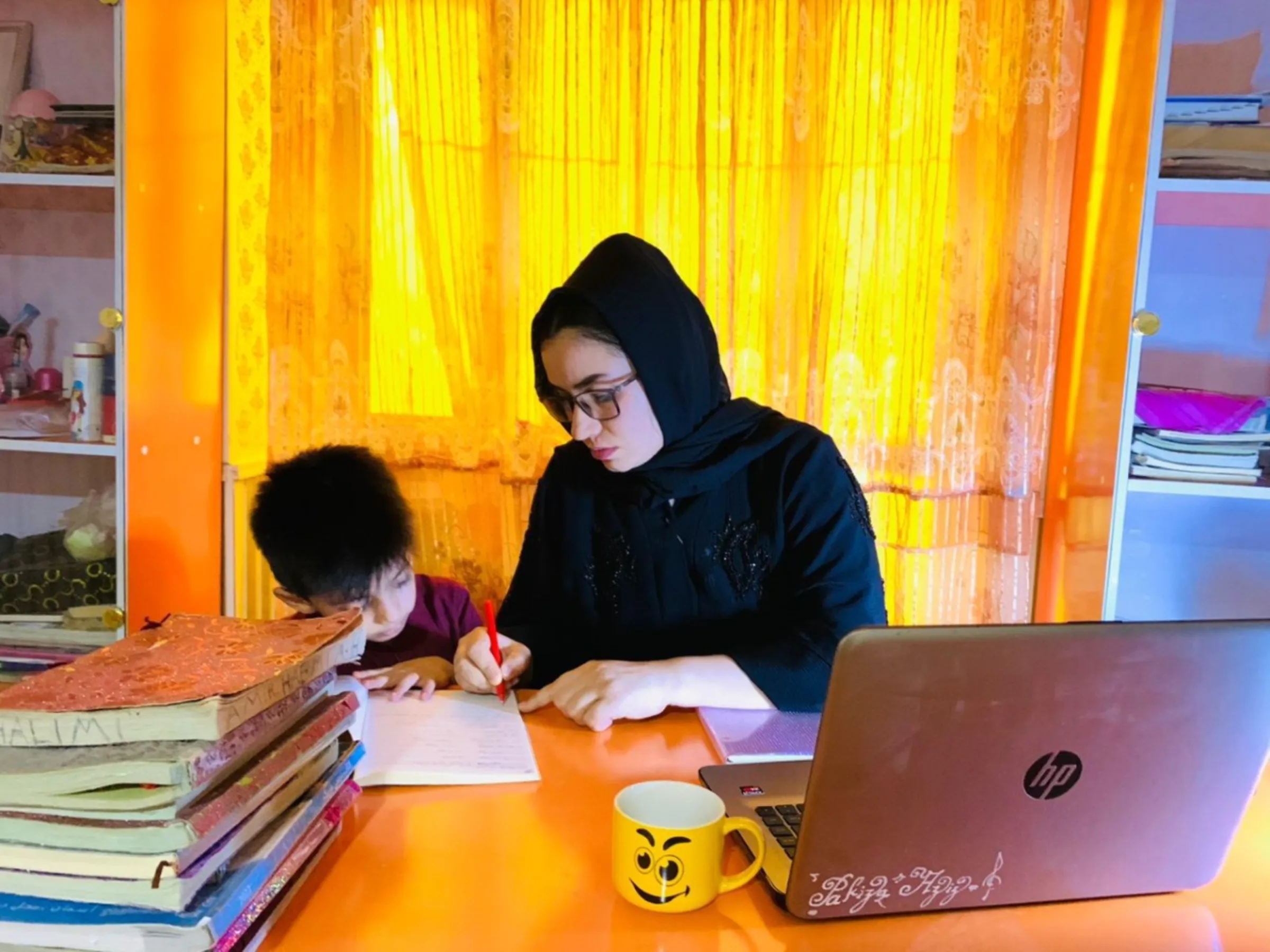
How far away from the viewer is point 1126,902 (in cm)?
73

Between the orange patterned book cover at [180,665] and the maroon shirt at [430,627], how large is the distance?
726 millimetres

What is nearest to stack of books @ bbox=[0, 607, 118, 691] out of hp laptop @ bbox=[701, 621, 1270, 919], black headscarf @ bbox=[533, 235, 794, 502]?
black headscarf @ bbox=[533, 235, 794, 502]

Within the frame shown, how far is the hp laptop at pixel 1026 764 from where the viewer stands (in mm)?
620

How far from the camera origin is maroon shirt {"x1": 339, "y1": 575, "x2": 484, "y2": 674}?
5.42 feet

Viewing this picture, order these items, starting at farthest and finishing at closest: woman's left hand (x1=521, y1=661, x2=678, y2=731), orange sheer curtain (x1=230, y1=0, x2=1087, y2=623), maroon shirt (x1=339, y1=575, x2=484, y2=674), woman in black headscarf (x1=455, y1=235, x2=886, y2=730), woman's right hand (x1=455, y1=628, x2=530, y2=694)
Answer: orange sheer curtain (x1=230, y1=0, x2=1087, y2=623) < maroon shirt (x1=339, y1=575, x2=484, y2=674) < woman in black headscarf (x1=455, y1=235, x2=886, y2=730) < woman's right hand (x1=455, y1=628, x2=530, y2=694) < woman's left hand (x1=521, y1=661, x2=678, y2=731)

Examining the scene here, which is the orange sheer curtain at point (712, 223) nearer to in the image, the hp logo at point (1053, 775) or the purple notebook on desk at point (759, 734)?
the purple notebook on desk at point (759, 734)

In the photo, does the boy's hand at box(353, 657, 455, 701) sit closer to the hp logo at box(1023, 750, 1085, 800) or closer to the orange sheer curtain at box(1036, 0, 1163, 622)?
the hp logo at box(1023, 750, 1085, 800)

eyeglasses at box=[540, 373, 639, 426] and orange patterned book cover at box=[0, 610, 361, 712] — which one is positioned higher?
eyeglasses at box=[540, 373, 639, 426]

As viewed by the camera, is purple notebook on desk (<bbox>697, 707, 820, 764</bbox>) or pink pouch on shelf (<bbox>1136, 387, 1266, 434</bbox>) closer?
purple notebook on desk (<bbox>697, 707, 820, 764</bbox>)

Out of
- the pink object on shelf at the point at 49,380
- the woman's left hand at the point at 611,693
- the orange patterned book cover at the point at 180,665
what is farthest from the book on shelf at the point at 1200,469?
the pink object on shelf at the point at 49,380

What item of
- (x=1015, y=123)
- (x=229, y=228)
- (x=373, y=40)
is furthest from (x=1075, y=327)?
(x=229, y=228)

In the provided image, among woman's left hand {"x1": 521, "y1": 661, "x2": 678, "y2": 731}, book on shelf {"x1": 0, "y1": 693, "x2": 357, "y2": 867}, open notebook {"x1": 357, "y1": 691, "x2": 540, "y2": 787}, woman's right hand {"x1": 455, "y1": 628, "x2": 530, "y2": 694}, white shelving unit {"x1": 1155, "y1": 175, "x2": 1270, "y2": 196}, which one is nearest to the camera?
book on shelf {"x1": 0, "y1": 693, "x2": 357, "y2": 867}

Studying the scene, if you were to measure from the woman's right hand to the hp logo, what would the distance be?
2.12ft

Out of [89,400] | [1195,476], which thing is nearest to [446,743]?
[89,400]
